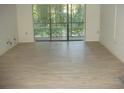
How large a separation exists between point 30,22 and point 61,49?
227 cm

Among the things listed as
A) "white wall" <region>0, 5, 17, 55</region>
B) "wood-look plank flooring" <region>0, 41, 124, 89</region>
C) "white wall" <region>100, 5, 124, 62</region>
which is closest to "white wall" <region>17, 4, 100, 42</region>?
"white wall" <region>0, 5, 17, 55</region>

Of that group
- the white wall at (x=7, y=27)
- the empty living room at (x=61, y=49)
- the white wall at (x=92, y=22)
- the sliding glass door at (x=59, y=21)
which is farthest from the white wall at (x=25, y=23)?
the white wall at (x=92, y=22)

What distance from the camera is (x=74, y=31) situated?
849cm

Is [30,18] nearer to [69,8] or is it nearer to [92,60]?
[69,8]

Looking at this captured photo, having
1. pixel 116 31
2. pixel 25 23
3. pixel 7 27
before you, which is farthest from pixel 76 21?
pixel 116 31

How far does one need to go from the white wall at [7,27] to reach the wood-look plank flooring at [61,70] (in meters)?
0.43

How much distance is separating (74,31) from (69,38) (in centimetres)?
38

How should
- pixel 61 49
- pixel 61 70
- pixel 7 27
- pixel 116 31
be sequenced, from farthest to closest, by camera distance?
pixel 61 49
pixel 7 27
pixel 116 31
pixel 61 70

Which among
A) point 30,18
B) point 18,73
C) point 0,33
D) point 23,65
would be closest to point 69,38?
point 30,18

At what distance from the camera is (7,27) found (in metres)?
6.48

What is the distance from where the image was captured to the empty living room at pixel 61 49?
3.50 m

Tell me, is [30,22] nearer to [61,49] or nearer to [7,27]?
[7,27]

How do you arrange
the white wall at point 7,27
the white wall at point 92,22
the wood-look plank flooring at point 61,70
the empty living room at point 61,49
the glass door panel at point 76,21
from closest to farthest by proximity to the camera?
1. the wood-look plank flooring at point 61,70
2. the empty living room at point 61,49
3. the white wall at point 7,27
4. the white wall at point 92,22
5. the glass door panel at point 76,21

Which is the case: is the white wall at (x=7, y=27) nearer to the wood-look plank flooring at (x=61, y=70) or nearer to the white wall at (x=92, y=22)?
the wood-look plank flooring at (x=61, y=70)
